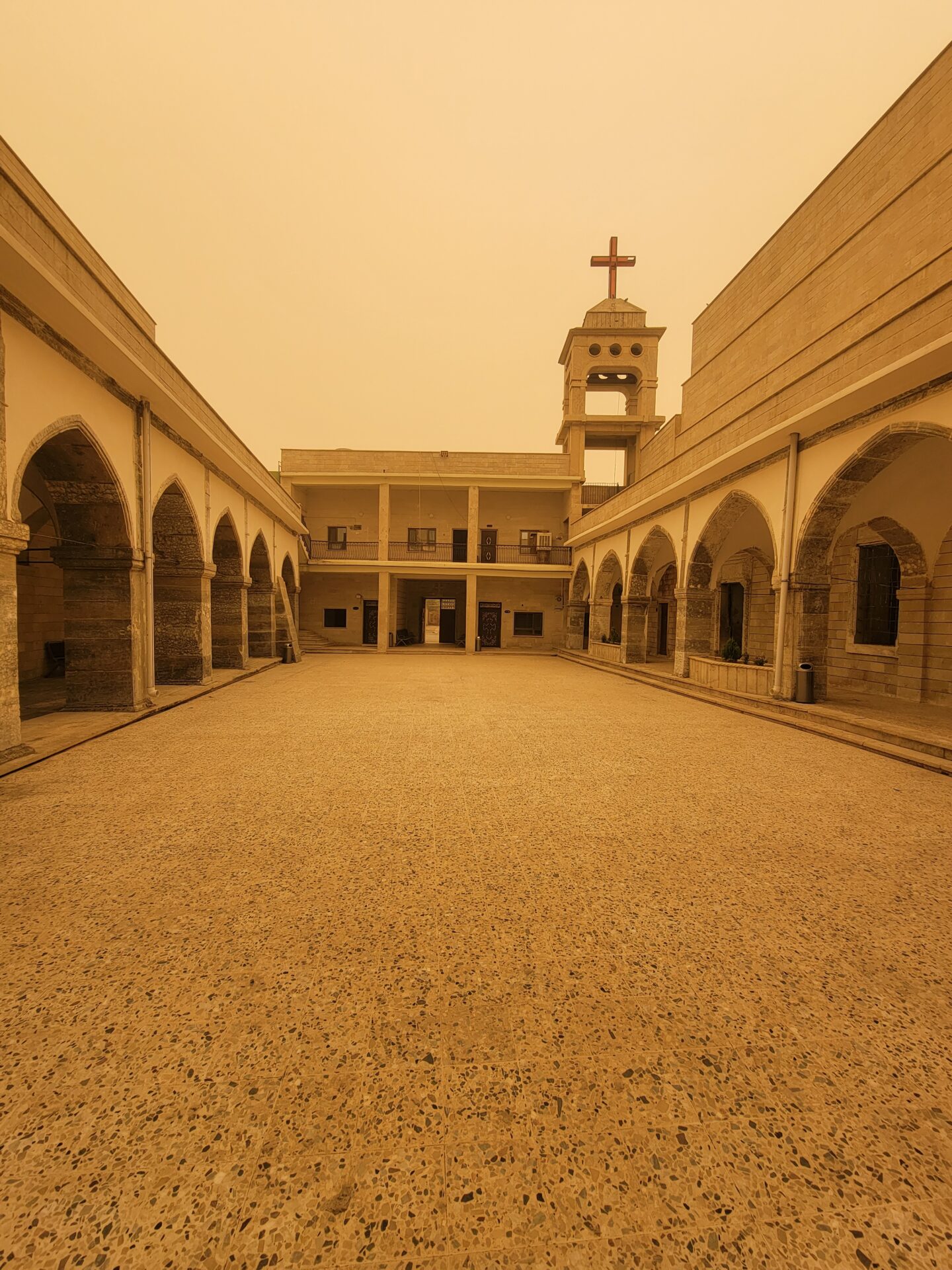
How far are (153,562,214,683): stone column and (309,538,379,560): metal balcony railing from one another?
11872 millimetres

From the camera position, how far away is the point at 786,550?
8.64m

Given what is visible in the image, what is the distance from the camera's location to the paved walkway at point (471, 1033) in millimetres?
1315

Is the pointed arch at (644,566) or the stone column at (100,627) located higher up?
the pointed arch at (644,566)

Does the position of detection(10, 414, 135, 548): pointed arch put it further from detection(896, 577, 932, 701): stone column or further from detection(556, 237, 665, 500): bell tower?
detection(556, 237, 665, 500): bell tower

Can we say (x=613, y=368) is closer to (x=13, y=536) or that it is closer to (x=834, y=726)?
(x=834, y=726)

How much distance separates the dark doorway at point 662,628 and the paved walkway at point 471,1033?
17367 millimetres

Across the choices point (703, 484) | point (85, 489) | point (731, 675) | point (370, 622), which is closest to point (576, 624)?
point (370, 622)

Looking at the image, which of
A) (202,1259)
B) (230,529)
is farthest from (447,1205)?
(230,529)

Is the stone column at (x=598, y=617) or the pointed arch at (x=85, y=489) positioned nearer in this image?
the pointed arch at (x=85, y=489)

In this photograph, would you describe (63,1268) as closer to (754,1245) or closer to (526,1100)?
(526,1100)

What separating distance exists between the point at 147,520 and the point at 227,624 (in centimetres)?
532

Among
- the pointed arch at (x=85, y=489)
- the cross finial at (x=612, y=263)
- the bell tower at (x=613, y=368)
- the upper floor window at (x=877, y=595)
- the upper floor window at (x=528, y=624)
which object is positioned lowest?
the upper floor window at (x=528, y=624)

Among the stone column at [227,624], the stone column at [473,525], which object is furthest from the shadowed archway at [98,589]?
the stone column at [473,525]

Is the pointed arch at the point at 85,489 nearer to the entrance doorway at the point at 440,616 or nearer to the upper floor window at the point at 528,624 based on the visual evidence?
the upper floor window at the point at 528,624
